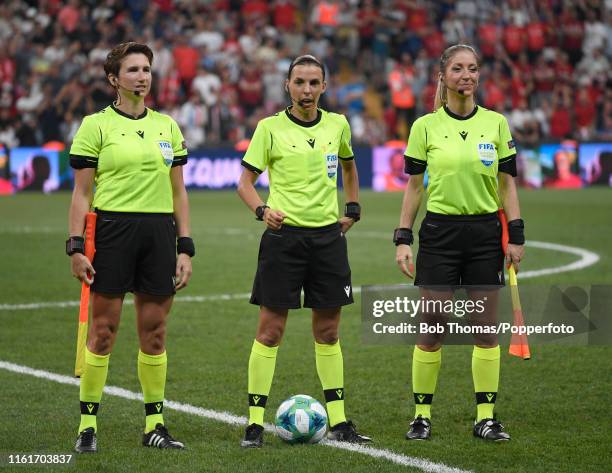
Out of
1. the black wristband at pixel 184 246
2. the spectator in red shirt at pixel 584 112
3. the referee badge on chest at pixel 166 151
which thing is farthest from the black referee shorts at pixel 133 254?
the spectator in red shirt at pixel 584 112

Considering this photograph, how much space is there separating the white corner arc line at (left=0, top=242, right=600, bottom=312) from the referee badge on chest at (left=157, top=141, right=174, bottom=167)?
531 cm

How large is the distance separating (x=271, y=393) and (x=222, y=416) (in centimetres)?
72

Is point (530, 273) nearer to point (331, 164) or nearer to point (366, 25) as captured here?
point (331, 164)

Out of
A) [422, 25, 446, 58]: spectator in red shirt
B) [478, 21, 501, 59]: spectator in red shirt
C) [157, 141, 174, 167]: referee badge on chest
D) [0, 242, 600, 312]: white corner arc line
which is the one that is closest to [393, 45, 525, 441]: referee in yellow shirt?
[157, 141, 174, 167]: referee badge on chest

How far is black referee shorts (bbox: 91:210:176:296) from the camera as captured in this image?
611 centimetres

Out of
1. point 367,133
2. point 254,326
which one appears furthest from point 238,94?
point 254,326

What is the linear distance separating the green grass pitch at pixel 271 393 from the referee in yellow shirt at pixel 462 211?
0.37m

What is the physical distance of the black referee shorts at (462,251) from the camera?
21.2 feet

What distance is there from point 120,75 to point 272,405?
2.37 meters

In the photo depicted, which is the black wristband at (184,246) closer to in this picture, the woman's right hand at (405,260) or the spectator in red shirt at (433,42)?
the woman's right hand at (405,260)

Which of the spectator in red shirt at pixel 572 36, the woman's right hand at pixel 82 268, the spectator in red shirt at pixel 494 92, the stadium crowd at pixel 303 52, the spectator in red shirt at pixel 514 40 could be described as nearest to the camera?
the woman's right hand at pixel 82 268

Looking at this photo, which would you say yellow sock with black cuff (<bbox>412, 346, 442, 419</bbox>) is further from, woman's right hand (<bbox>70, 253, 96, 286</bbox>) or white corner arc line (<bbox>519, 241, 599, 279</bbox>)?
white corner arc line (<bbox>519, 241, 599, 279</bbox>)

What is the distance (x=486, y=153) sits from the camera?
6.46 metres

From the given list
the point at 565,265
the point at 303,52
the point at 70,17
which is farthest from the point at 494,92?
the point at 565,265
